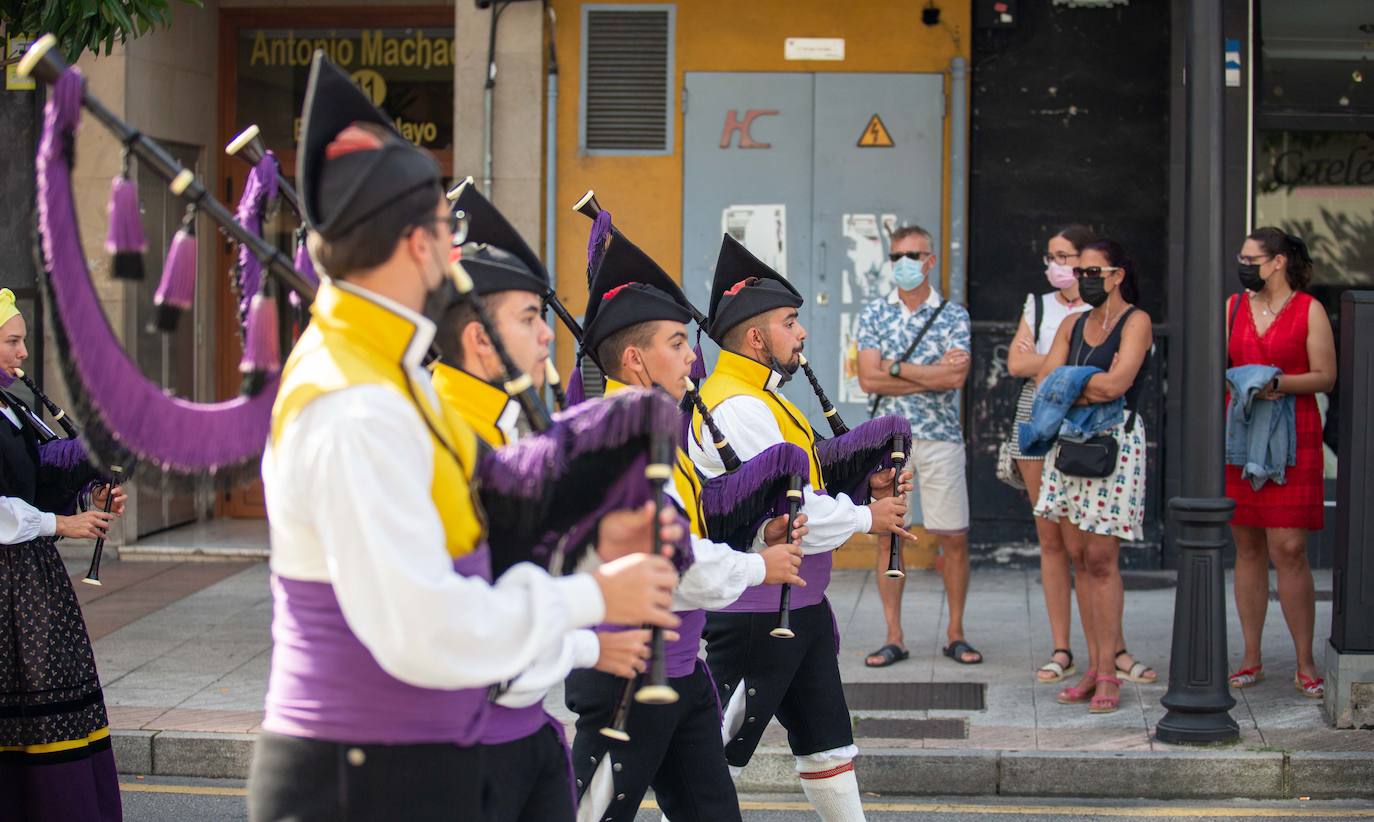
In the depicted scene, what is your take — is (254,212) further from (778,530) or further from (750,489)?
(778,530)

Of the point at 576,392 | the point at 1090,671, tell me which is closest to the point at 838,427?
the point at 576,392

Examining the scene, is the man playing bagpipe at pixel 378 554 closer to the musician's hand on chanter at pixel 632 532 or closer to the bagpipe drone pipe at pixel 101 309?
the musician's hand on chanter at pixel 632 532

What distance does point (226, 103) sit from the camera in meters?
12.1

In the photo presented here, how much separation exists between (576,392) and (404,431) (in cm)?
215

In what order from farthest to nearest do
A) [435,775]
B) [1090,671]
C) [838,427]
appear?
1. [1090,671]
2. [838,427]
3. [435,775]

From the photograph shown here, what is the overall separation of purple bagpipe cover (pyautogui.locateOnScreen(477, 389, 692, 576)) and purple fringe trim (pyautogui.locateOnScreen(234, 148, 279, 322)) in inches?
28.1

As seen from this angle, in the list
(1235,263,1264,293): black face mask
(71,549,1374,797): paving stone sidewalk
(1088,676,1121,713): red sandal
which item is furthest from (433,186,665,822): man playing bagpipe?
(1235,263,1264,293): black face mask

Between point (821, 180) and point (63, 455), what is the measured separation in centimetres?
617

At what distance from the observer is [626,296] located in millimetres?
4543

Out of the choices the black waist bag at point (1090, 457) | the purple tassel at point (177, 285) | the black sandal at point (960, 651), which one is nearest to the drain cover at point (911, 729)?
the black sandal at point (960, 651)

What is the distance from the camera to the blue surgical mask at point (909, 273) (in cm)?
848

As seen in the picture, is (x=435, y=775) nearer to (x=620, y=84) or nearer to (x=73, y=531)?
(x=73, y=531)

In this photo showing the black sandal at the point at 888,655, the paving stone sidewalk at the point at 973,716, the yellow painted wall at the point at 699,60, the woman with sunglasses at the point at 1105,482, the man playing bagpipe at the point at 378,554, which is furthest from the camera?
the yellow painted wall at the point at 699,60

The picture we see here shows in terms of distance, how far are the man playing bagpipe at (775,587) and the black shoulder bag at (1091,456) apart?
7.75 ft
